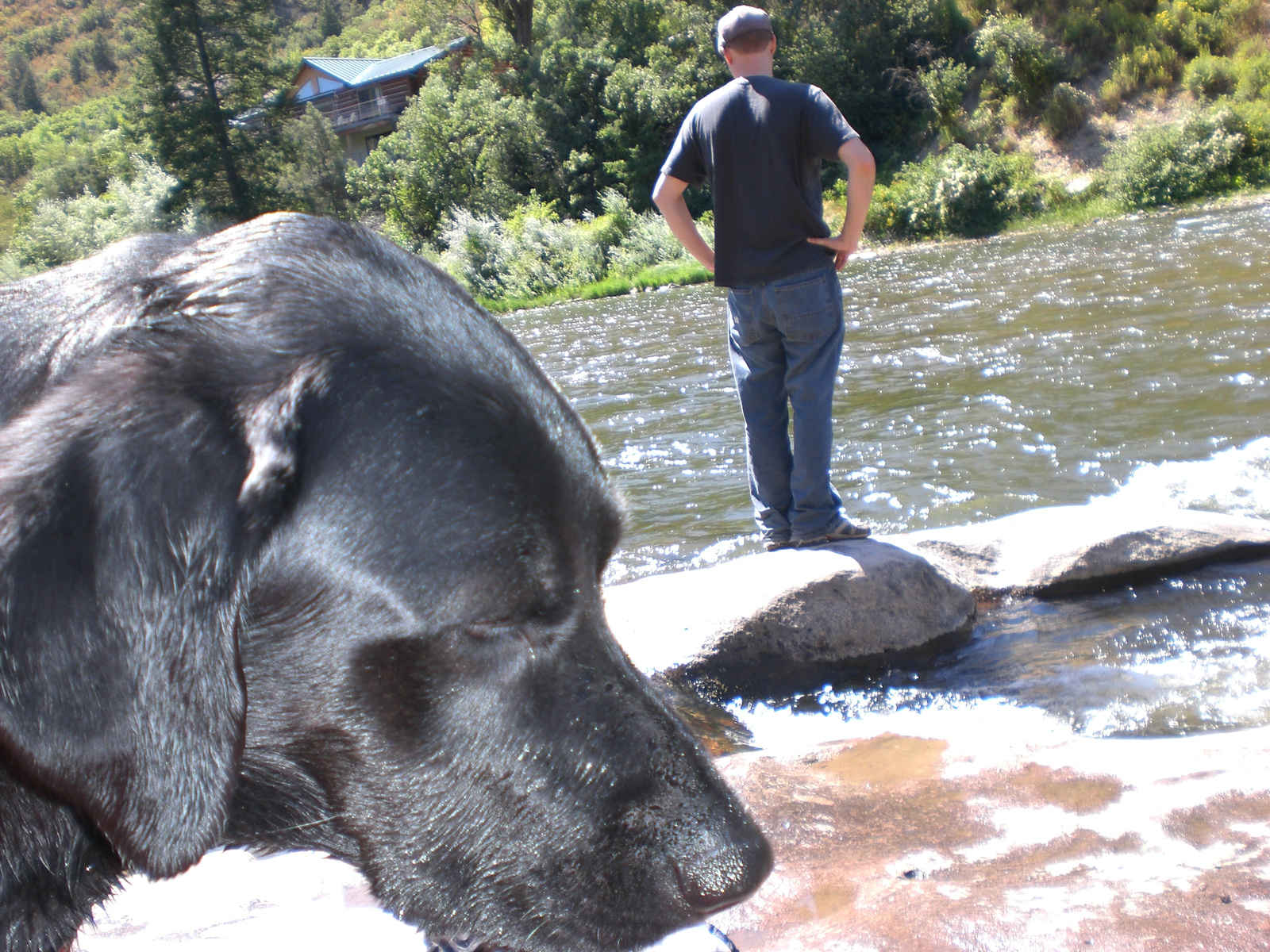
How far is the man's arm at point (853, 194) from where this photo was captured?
4.54 metres

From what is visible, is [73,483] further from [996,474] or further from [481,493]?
[996,474]

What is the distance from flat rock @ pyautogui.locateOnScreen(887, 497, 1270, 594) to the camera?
4.55m

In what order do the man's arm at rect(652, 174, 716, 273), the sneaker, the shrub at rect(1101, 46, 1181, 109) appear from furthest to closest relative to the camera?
1. the shrub at rect(1101, 46, 1181, 109)
2. the man's arm at rect(652, 174, 716, 273)
3. the sneaker

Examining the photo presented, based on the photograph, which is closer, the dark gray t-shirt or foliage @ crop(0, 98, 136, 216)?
the dark gray t-shirt

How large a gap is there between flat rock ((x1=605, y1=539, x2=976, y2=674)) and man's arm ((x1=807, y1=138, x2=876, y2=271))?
1.52 meters

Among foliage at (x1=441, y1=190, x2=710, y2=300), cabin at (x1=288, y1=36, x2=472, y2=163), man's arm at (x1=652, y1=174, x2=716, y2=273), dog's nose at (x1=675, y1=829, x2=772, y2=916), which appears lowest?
foliage at (x1=441, y1=190, x2=710, y2=300)

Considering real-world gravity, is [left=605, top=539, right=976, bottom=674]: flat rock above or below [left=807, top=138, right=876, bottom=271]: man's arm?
below

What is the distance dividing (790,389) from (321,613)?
141 inches

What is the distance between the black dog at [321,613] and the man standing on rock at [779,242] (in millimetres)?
3089

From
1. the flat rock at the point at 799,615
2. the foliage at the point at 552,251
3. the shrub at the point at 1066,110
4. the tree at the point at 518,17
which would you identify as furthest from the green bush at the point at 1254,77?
the tree at the point at 518,17

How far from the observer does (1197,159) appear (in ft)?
69.3

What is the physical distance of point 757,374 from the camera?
192 inches

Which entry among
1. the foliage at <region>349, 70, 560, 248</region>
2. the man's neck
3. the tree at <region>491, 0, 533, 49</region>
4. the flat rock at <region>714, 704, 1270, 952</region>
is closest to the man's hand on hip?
the man's neck

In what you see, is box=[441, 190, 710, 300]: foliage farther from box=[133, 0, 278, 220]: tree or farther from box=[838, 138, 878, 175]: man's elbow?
box=[838, 138, 878, 175]: man's elbow
